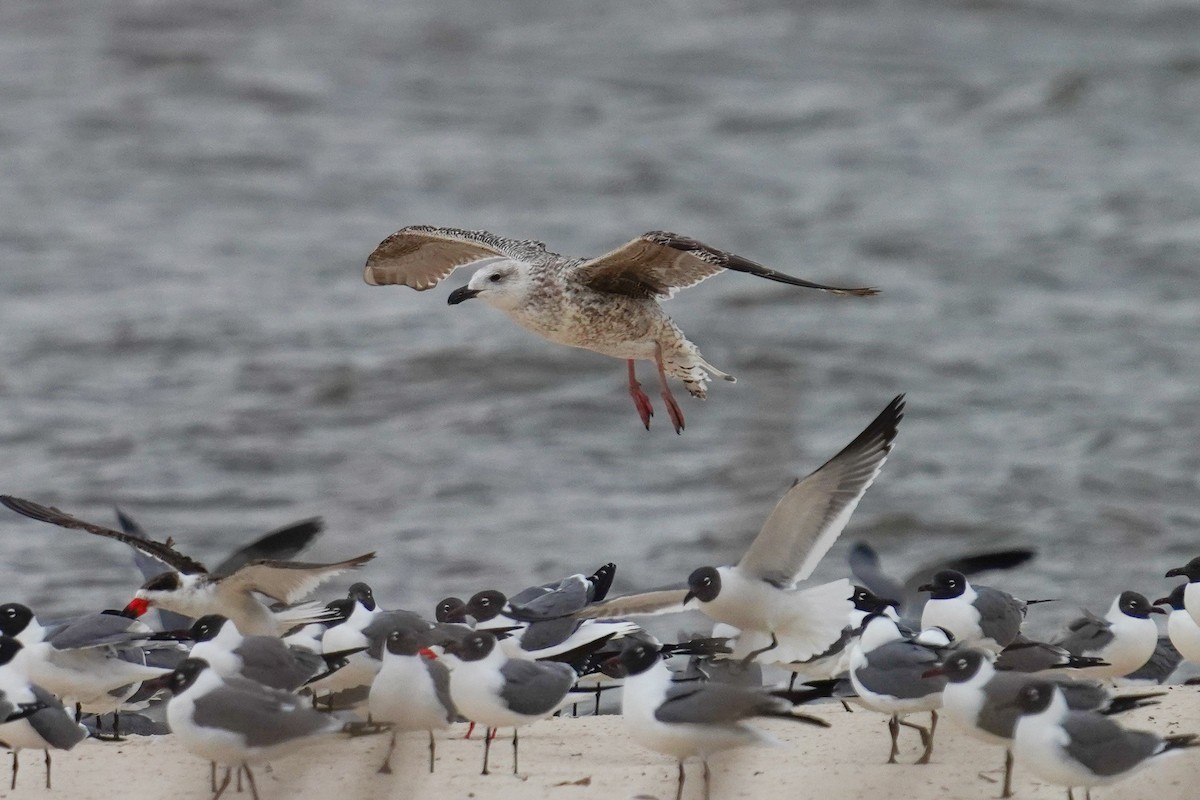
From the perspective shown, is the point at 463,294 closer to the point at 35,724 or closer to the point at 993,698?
the point at 35,724

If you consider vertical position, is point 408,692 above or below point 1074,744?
below

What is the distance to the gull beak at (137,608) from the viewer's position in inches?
288

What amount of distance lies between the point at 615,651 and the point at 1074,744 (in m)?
2.23

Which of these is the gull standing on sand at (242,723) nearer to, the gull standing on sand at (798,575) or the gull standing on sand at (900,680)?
the gull standing on sand at (798,575)

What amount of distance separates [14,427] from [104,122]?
446 inches

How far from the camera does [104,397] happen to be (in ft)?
49.5

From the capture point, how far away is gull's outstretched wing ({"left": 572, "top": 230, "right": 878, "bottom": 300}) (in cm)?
795

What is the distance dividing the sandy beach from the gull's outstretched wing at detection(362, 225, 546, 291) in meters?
3.03

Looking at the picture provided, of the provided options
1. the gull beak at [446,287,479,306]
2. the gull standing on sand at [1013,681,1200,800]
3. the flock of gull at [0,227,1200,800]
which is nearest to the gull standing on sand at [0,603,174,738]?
the flock of gull at [0,227,1200,800]

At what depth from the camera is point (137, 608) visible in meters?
7.48

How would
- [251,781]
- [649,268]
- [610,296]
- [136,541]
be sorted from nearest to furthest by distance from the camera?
[251,781], [136,541], [649,268], [610,296]

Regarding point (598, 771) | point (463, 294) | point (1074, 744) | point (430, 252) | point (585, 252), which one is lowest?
point (585, 252)

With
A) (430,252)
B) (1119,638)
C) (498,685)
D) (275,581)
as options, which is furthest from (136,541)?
(1119,638)

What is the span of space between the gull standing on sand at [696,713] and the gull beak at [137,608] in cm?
241
